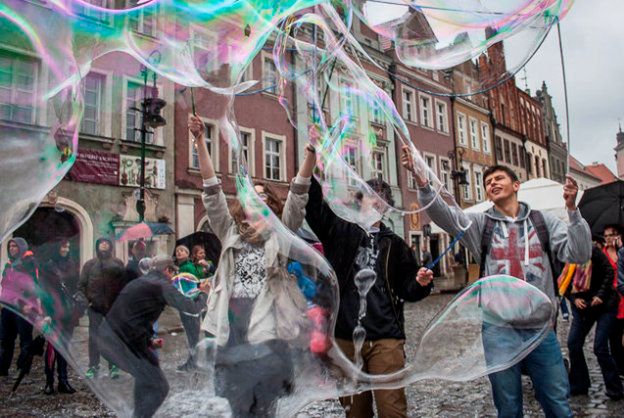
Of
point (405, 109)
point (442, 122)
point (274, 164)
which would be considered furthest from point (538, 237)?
point (274, 164)

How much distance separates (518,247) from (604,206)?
6.44m

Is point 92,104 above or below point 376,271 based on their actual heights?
above

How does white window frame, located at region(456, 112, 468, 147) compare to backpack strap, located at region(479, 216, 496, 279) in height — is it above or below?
above

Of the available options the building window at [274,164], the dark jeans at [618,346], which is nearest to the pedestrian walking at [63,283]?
the dark jeans at [618,346]

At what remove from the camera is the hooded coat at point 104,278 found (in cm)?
254

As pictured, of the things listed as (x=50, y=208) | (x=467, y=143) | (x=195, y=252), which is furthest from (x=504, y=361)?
(x=467, y=143)

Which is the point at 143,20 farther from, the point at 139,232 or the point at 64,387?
the point at 64,387

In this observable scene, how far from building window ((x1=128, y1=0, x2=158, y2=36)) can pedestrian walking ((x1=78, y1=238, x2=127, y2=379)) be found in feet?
4.25

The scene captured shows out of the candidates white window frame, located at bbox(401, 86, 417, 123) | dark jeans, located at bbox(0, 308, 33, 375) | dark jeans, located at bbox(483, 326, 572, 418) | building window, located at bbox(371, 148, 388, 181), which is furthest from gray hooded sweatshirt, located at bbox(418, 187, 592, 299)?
white window frame, located at bbox(401, 86, 417, 123)

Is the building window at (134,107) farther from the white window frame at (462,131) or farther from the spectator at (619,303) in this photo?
the white window frame at (462,131)

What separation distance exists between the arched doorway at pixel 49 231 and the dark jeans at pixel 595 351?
4527 millimetres

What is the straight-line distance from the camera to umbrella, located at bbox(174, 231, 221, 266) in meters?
2.60

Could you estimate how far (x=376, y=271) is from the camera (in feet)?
10.1

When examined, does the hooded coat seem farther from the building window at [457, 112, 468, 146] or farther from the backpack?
the building window at [457, 112, 468, 146]
